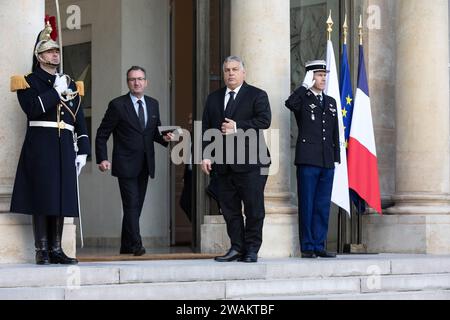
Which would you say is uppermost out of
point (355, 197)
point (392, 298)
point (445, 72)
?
point (445, 72)

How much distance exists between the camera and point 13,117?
443 inches

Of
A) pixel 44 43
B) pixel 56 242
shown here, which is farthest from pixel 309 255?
pixel 44 43

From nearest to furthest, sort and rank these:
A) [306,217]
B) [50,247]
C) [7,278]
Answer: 1. [7,278]
2. [50,247]
3. [306,217]

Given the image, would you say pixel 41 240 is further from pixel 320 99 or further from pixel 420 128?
pixel 420 128

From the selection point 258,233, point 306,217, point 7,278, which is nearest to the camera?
point 7,278

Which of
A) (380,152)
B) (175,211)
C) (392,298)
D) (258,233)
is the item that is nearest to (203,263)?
(258,233)

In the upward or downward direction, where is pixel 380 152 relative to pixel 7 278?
upward

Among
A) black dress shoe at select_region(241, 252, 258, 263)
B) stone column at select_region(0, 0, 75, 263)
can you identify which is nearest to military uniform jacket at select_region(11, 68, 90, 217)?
stone column at select_region(0, 0, 75, 263)

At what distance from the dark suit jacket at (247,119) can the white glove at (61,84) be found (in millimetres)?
1530

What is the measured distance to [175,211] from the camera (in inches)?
653

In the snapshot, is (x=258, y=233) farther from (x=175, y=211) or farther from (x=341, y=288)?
(x=175, y=211)

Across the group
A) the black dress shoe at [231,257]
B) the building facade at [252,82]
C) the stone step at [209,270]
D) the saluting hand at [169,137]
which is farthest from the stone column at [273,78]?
the black dress shoe at [231,257]

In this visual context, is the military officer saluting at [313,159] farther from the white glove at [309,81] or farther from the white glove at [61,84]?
the white glove at [61,84]
